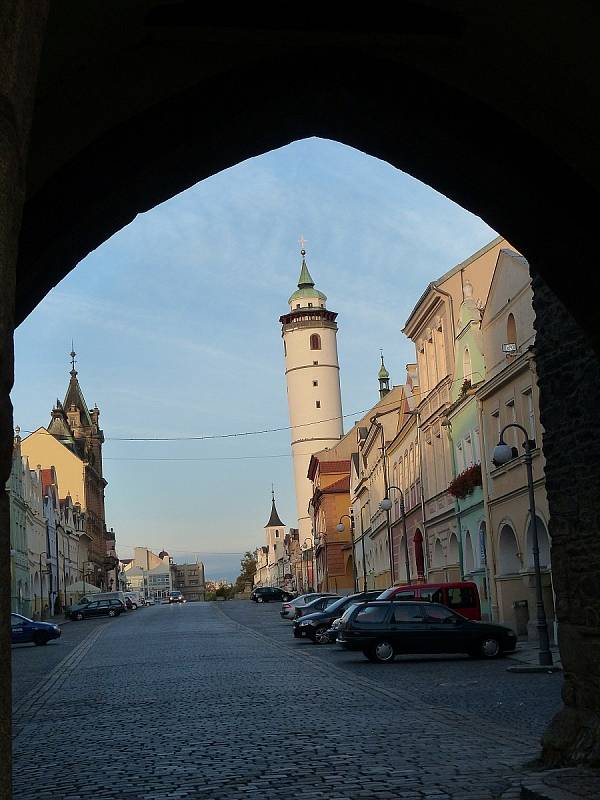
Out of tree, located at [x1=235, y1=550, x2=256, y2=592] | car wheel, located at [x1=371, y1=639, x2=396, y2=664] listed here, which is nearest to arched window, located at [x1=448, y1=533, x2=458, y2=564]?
car wheel, located at [x1=371, y1=639, x2=396, y2=664]

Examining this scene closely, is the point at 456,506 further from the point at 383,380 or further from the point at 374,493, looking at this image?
the point at 383,380

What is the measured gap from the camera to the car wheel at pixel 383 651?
25.5m

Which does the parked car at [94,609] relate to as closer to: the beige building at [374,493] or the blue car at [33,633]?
A: the beige building at [374,493]

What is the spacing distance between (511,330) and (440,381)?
11372 mm

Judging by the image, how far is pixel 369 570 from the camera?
7431 centimetres

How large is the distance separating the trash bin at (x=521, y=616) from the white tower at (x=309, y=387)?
84.1 metres

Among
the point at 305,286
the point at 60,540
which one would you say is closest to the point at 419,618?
the point at 60,540

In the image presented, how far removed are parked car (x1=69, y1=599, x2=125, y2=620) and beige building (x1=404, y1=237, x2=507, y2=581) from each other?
3113 cm

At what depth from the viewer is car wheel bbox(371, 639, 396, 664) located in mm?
25453

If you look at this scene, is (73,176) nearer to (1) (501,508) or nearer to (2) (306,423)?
(1) (501,508)

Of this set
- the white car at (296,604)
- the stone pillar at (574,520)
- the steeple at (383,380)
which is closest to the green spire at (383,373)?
the steeple at (383,380)

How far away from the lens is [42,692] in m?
20.8

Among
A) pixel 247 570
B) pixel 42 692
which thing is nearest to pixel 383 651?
pixel 42 692

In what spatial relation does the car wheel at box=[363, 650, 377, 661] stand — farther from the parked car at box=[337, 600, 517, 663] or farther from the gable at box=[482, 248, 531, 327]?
the gable at box=[482, 248, 531, 327]
